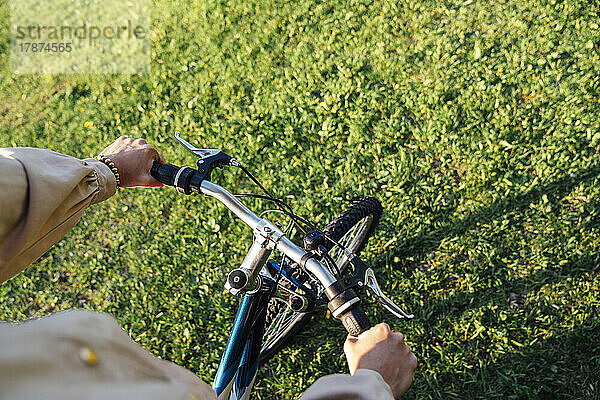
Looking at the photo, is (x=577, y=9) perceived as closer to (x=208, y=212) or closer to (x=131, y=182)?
(x=208, y=212)

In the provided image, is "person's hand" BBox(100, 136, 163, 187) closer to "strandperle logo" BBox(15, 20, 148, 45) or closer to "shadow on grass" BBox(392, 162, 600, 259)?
"shadow on grass" BBox(392, 162, 600, 259)

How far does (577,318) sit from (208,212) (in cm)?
266

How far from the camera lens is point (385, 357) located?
1.50 meters

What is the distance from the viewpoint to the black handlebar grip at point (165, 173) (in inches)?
77.1

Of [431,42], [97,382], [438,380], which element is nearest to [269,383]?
[438,380]

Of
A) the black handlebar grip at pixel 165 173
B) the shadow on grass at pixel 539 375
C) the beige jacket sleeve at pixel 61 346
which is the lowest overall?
the shadow on grass at pixel 539 375

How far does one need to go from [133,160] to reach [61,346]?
1229 millimetres

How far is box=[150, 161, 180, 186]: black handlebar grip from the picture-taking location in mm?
1958

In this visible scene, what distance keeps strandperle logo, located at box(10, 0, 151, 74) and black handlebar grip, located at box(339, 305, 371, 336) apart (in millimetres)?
4311

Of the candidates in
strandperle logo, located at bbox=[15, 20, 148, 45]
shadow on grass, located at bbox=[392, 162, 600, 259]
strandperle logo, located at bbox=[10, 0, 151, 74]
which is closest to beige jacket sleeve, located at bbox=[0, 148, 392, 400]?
shadow on grass, located at bbox=[392, 162, 600, 259]

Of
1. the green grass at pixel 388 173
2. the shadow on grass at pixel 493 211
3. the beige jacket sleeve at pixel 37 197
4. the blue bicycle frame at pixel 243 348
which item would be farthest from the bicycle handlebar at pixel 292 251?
the shadow on grass at pixel 493 211

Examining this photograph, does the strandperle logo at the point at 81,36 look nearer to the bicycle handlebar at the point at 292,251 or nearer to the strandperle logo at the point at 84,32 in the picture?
the strandperle logo at the point at 84,32

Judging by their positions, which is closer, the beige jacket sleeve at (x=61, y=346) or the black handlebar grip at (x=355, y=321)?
the beige jacket sleeve at (x=61, y=346)

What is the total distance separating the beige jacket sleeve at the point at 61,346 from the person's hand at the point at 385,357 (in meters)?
0.10
